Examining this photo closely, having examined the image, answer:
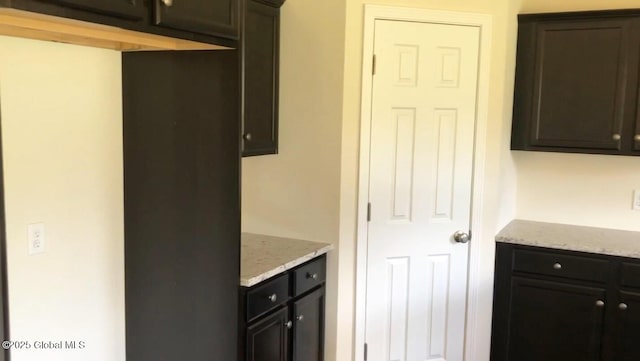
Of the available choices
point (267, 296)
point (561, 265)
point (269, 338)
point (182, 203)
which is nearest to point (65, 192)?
point (182, 203)

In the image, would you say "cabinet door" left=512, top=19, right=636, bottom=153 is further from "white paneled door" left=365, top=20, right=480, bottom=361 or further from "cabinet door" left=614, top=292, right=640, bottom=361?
"cabinet door" left=614, top=292, right=640, bottom=361

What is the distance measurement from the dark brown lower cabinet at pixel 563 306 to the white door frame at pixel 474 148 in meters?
0.17

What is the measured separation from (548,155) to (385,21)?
148 centimetres

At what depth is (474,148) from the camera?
3.19 meters

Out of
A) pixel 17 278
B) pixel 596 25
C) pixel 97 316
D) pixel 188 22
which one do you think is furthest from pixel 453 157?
pixel 17 278

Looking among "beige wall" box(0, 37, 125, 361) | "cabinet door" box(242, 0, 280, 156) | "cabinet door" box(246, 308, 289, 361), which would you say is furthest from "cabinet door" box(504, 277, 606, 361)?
"beige wall" box(0, 37, 125, 361)

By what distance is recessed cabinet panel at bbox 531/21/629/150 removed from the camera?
10.7 ft

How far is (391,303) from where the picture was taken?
10.5 feet

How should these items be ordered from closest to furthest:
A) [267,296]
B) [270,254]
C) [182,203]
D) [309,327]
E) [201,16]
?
[201,16], [182,203], [267,296], [270,254], [309,327]

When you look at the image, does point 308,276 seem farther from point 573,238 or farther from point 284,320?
point 573,238

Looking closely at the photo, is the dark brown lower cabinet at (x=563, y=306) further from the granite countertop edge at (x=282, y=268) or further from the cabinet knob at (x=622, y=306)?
the granite countertop edge at (x=282, y=268)

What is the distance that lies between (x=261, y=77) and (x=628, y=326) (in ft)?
7.53

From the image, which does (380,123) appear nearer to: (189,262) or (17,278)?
(189,262)

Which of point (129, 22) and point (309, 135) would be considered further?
point (309, 135)
